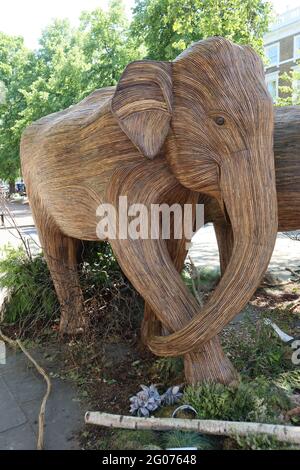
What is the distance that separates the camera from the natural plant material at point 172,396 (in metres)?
2.53

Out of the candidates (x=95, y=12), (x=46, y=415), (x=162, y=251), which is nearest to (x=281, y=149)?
(x=162, y=251)

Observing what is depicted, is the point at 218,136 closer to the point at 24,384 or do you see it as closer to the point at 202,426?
the point at 202,426

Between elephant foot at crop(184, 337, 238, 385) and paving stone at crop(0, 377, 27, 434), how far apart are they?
1.09 metres

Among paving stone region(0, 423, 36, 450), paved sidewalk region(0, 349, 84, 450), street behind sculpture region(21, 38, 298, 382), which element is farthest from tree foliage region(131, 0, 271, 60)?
paving stone region(0, 423, 36, 450)

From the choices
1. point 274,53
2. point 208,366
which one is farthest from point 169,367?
point 274,53

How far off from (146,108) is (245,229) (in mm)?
808

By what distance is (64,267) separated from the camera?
3.77m

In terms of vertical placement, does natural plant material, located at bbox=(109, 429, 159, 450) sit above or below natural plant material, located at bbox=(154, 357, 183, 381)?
below

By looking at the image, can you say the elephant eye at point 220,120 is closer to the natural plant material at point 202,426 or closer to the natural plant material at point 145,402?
the natural plant material at point 202,426

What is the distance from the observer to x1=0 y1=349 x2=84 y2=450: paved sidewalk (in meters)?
2.38

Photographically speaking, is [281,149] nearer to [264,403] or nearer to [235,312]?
[235,312]

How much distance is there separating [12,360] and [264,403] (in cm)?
215

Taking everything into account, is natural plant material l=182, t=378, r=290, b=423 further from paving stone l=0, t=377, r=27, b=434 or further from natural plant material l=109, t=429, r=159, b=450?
paving stone l=0, t=377, r=27, b=434

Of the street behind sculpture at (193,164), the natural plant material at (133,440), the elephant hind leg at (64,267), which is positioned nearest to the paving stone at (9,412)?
the natural plant material at (133,440)
